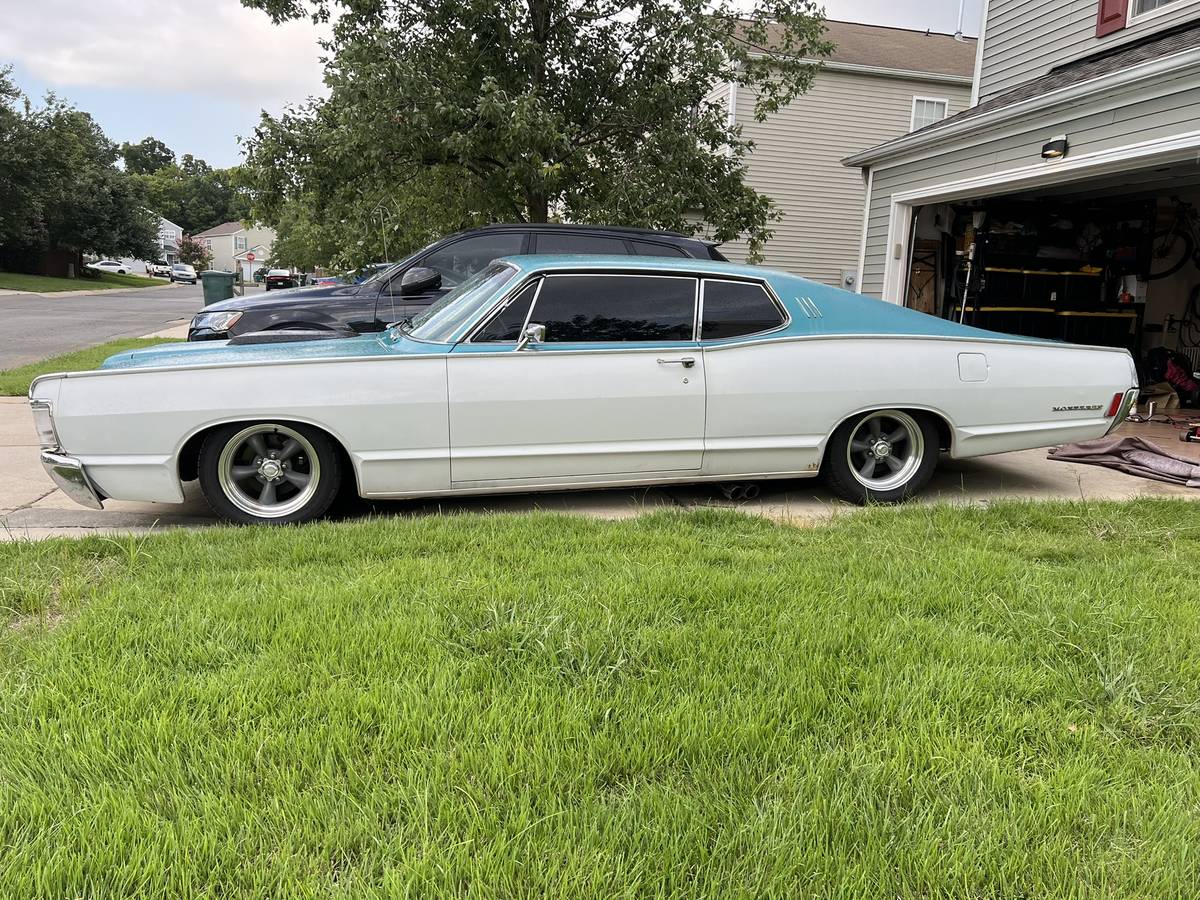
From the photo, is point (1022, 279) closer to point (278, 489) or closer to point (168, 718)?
point (278, 489)

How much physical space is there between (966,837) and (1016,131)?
328 inches

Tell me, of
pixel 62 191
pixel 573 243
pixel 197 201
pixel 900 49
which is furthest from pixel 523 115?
pixel 197 201

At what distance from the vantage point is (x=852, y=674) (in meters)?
2.58

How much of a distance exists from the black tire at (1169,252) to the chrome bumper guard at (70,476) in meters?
12.3

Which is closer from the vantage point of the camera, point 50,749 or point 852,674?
point 50,749

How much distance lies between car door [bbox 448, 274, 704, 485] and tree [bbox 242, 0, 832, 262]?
15.2 feet

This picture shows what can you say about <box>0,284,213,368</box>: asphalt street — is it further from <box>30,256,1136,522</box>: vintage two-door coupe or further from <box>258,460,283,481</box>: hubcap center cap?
<box>258,460,283,481</box>: hubcap center cap

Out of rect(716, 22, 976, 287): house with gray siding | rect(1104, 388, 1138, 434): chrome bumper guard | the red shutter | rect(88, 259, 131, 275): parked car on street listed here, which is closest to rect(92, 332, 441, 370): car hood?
rect(1104, 388, 1138, 434): chrome bumper guard

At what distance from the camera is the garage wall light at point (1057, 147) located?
7.63 meters

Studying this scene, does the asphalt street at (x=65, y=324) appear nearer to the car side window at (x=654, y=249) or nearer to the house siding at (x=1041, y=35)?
the car side window at (x=654, y=249)

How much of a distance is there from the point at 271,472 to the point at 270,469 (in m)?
0.02

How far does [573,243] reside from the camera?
Answer: 738 centimetres

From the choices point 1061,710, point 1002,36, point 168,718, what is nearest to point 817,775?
point 1061,710

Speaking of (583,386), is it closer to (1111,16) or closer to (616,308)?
(616,308)
